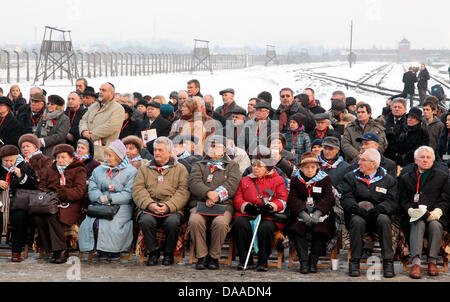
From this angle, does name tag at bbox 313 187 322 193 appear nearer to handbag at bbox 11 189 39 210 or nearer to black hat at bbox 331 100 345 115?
handbag at bbox 11 189 39 210

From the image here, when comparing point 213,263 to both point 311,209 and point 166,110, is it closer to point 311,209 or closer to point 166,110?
point 311,209

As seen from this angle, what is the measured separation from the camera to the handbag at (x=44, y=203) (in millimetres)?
7508

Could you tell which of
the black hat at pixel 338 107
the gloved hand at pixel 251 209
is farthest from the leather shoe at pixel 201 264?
the black hat at pixel 338 107

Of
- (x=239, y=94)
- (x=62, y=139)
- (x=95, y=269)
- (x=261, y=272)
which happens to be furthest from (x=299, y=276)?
(x=239, y=94)

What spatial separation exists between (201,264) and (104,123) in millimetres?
3558

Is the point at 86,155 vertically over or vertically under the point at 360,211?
over

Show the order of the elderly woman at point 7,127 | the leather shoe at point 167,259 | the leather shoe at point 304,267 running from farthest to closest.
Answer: the elderly woman at point 7,127
the leather shoe at point 167,259
the leather shoe at point 304,267

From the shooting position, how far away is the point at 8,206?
25.3 feet

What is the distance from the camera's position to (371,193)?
734 cm

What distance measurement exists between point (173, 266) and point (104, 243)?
36.1 inches

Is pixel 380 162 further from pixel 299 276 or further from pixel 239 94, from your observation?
pixel 239 94

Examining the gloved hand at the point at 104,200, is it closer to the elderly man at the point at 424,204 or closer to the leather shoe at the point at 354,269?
the leather shoe at the point at 354,269

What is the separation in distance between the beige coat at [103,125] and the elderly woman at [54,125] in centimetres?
32

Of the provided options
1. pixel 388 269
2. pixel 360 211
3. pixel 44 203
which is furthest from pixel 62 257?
pixel 388 269
